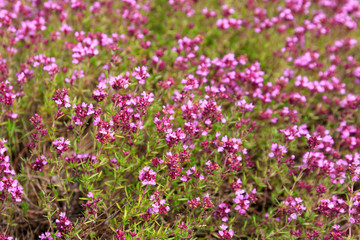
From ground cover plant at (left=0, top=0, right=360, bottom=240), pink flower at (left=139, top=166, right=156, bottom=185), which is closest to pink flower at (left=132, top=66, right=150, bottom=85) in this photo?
ground cover plant at (left=0, top=0, right=360, bottom=240)

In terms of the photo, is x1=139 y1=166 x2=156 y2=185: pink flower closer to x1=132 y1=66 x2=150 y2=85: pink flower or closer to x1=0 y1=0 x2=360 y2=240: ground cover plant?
x1=0 y1=0 x2=360 y2=240: ground cover plant

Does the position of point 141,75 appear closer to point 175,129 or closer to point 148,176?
point 175,129

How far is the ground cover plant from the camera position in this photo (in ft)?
11.9

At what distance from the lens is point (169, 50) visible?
6.33 metres

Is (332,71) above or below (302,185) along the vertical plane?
above

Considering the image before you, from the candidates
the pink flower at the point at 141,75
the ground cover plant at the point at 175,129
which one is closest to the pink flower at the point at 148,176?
the ground cover plant at the point at 175,129

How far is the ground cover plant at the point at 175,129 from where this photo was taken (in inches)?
143

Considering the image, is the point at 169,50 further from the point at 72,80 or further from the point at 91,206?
the point at 91,206

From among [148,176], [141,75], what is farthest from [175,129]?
[148,176]

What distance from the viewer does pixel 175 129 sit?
14.9 ft

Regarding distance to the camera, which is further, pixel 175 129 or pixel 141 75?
pixel 175 129

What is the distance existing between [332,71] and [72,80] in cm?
429

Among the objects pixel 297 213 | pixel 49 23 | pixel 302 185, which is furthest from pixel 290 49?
pixel 49 23

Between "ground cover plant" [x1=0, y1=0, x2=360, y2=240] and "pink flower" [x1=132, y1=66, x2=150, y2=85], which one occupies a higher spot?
"pink flower" [x1=132, y1=66, x2=150, y2=85]
